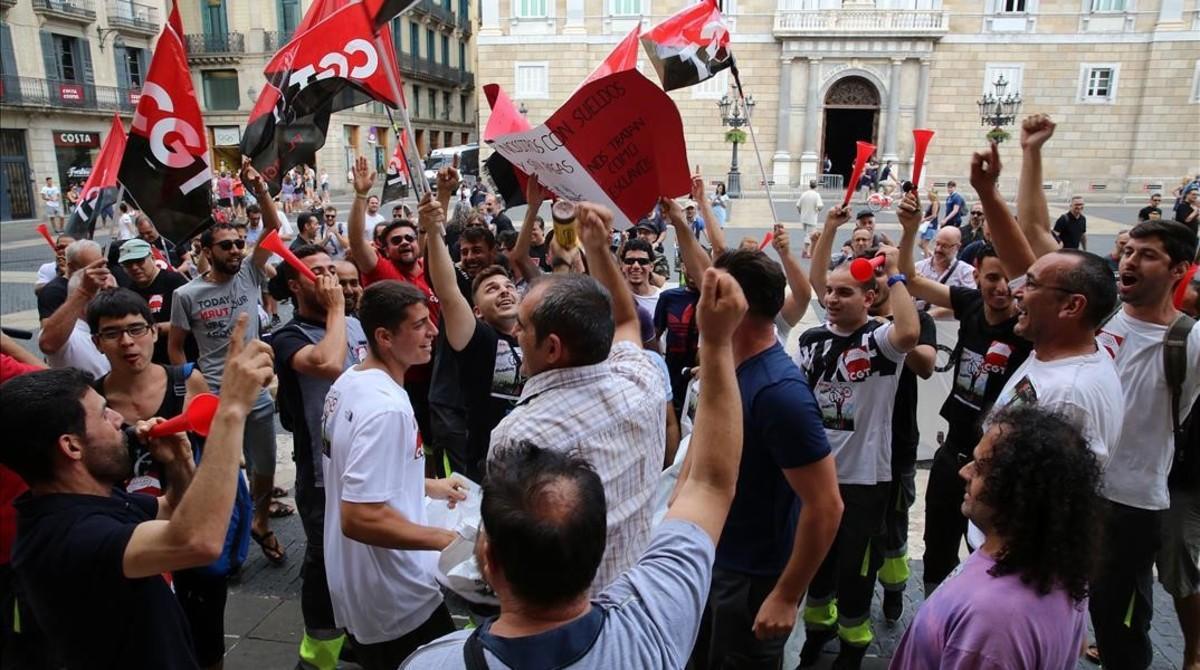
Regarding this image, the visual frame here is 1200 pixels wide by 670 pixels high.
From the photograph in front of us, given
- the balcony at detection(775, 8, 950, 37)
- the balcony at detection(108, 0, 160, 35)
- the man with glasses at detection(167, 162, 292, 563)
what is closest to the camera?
the man with glasses at detection(167, 162, 292, 563)

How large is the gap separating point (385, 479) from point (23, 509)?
904 millimetres

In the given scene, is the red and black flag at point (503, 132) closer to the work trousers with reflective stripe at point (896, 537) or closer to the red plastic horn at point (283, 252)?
the red plastic horn at point (283, 252)

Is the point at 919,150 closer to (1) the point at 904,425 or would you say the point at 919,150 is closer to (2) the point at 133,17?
(1) the point at 904,425

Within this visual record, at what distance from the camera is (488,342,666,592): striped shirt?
204cm

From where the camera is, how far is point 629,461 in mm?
2139

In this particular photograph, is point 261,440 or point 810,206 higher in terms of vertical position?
point 810,206

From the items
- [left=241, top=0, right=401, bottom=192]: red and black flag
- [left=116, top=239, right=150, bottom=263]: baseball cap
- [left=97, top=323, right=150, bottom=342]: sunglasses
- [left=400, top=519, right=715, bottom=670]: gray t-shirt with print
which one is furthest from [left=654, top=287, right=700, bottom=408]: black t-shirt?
[left=116, top=239, right=150, bottom=263]: baseball cap

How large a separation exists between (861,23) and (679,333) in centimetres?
3187

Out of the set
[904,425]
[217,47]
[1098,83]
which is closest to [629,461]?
[904,425]

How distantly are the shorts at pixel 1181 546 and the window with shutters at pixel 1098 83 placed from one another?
35.6 m

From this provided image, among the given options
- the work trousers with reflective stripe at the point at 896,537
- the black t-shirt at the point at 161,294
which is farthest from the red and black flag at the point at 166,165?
the work trousers with reflective stripe at the point at 896,537

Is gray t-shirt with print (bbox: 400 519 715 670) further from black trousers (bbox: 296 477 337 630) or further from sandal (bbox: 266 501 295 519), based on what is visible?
sandal (bbox: 266 501 295 519)

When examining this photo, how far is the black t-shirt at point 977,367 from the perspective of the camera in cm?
342

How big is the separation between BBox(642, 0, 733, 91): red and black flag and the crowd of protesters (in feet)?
2.80
